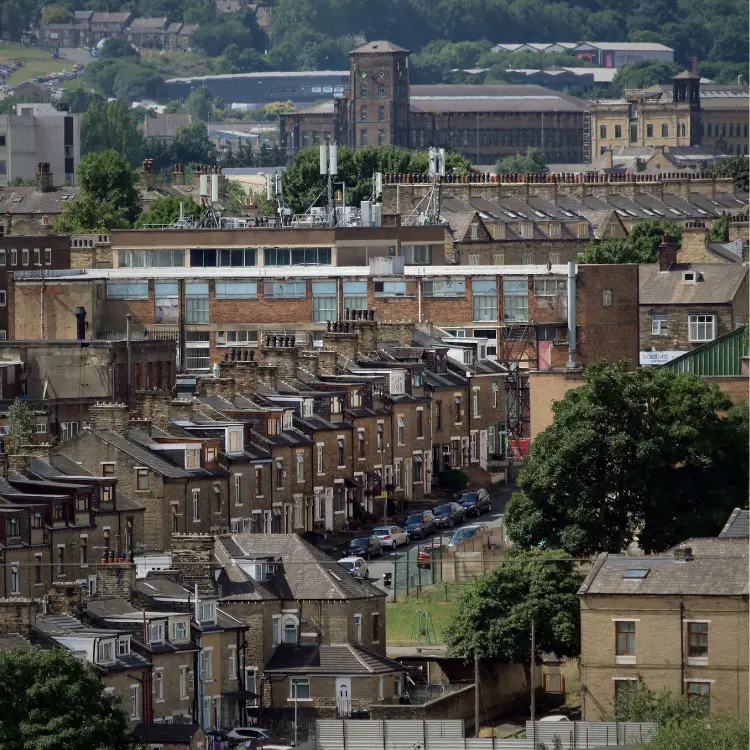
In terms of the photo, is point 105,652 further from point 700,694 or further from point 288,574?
point 700,694

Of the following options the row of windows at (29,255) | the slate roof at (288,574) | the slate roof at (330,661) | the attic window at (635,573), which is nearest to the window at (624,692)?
the attic window at (635,573)

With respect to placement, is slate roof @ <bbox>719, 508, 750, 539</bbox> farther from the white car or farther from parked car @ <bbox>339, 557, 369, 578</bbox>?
the white car

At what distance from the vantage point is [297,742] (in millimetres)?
83750

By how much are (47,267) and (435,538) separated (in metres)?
66.5

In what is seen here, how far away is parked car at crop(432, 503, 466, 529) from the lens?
11606cm

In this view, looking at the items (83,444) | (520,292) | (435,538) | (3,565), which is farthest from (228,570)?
(520,292)

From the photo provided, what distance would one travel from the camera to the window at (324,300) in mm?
162000

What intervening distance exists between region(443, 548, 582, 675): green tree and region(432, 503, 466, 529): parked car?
2503cm

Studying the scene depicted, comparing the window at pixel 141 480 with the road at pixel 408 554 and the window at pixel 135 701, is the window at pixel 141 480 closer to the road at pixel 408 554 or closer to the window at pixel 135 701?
the road at pixel 408 554

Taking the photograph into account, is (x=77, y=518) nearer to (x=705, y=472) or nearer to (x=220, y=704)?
(x=220, y=704)

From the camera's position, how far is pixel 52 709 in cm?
7306

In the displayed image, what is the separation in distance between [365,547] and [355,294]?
53823mm

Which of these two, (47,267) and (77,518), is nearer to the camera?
(77,518)

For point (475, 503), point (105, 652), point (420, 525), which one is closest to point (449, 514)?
point (420, 525)
